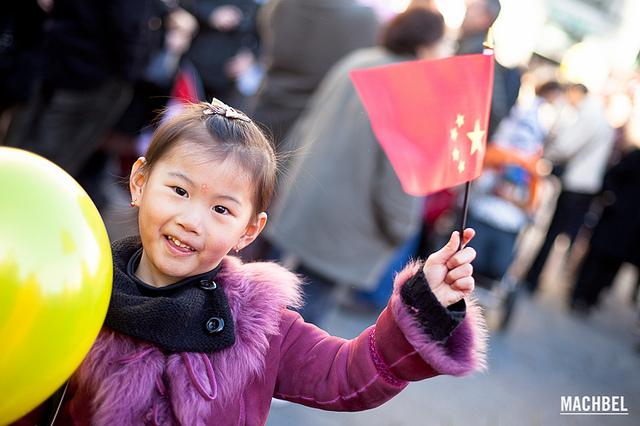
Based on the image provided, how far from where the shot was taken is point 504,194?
484 centimetres

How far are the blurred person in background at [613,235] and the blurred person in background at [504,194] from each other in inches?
59.8

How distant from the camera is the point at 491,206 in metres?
4.79

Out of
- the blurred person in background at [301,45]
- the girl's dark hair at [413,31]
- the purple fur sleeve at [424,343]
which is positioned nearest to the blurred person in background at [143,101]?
the blurred person in background at [301,45]

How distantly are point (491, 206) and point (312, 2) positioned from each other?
1948mm

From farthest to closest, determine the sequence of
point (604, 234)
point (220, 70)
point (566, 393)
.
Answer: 1. point (604, 234)
2. point (220, 70)
3. point (566, 393)

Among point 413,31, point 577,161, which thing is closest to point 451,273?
point 413,31

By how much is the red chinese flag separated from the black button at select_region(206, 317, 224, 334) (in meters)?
0.50

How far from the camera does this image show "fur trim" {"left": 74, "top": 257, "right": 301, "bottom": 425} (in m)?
1.39

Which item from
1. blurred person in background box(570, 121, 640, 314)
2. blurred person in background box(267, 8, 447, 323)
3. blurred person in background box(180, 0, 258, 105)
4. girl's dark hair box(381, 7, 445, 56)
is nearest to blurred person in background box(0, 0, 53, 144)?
blurred person in background box(180, 0, 258, 105)

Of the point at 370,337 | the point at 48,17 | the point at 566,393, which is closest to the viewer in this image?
the point at 370,337

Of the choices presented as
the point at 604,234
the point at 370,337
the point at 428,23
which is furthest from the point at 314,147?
the point at 604,234

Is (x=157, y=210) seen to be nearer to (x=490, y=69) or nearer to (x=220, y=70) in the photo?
(x=490, y=69)

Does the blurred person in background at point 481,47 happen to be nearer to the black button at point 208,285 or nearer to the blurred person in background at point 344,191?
the blurred person in background at point 344,191

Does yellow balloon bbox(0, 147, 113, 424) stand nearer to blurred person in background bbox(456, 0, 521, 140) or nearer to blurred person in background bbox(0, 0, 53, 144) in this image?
blurred person in background bbox(0, 0, 53, 144)
